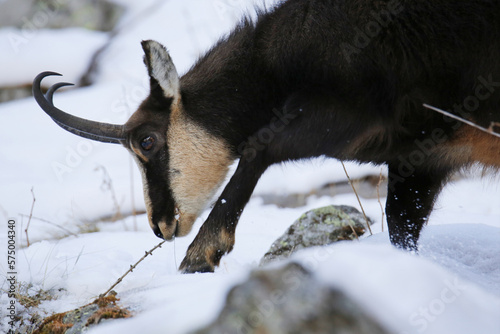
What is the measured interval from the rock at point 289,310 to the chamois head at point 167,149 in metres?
2.05

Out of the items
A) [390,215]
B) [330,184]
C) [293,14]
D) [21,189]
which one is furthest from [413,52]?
[21,189]

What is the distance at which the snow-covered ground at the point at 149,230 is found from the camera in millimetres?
1493

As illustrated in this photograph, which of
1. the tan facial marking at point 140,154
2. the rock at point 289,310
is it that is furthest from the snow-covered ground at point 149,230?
the tan facial marking at point 140,154

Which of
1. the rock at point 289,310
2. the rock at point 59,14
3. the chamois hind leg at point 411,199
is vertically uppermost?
the rock at point 289,310

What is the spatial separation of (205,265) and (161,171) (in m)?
0.74

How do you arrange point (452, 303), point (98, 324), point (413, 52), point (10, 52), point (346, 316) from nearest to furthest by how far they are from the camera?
1. point (346, 316)
2. point (452, 303)
3. point (98, 324)
4. point (413, 52)
5. point (10, 52)

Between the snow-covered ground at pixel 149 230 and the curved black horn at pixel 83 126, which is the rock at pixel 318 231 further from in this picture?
the curved black horn at pixel 83 126

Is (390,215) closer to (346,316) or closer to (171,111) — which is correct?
(171,111)

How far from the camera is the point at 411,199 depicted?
3.71 meters

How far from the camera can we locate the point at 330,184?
23.1ft

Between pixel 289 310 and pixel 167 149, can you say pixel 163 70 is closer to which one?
pixel 167 149

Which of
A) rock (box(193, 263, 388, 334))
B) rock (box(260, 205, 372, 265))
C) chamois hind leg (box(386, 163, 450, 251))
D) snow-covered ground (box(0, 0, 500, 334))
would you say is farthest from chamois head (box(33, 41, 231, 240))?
rock (box(193, 263, 388, 334))

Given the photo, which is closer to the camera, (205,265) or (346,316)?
(346,316)

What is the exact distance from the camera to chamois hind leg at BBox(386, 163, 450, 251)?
366 cm
